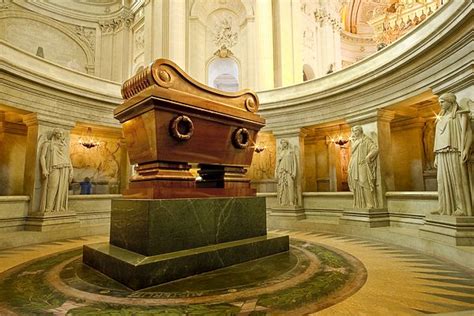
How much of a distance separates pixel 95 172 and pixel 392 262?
1031 cm

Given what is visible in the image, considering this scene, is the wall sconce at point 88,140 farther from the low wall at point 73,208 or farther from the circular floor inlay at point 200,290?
the circular floor inlay at point 200,290

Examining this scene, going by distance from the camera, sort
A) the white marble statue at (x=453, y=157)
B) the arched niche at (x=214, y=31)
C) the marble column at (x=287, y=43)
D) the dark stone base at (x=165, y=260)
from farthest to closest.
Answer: the arched niche at (x=214, y=31)
the marble column at (x=287, y=43)
the white marble statue at (x=453, y=157)
the dark stone base at (x=165, y=260)

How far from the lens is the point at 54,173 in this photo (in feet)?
23.2

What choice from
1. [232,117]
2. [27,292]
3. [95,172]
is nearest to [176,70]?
[232,117]

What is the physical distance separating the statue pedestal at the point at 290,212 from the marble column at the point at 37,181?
18.7 feet

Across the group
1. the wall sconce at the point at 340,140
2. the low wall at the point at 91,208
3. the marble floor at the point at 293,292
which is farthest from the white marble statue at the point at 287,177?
the low wall at the point at 91,208

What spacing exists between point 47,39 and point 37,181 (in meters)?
14.5

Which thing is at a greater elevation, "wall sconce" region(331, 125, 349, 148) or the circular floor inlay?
"wall sconce" region(331, 125, 349, 148)

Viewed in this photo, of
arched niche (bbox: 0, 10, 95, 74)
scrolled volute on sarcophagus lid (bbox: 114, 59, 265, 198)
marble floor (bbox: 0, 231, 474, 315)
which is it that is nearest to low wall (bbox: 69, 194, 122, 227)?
marble floor (bbox: 0, 231, 474, 315)

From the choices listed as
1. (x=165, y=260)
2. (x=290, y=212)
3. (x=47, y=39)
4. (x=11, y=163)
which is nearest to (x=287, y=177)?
(x=290, y=212)

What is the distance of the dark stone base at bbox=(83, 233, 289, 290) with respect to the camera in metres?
2.62

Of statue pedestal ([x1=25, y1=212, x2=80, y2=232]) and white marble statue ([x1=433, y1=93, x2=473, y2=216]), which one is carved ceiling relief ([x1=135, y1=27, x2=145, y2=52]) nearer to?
statue pedestal ([x1=25, y1=212, x2=80, y2=232])

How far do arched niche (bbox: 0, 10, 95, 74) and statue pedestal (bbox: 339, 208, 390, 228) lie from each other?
18.6m

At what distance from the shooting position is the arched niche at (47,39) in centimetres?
1583
